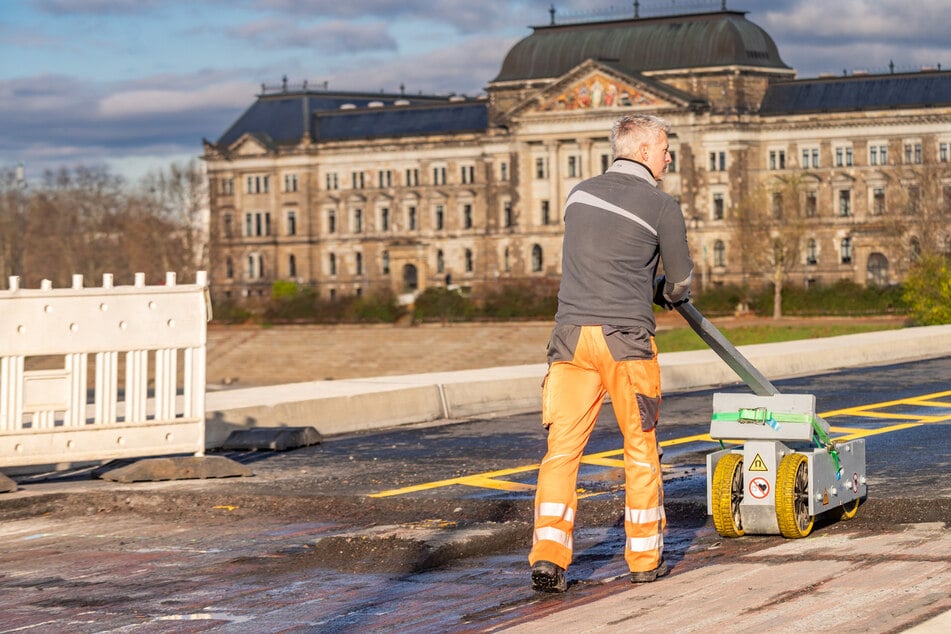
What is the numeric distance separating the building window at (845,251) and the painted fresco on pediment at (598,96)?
16.5m

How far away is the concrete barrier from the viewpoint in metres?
15.5

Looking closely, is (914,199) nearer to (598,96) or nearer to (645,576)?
(598,96)

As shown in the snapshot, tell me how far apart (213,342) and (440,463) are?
8103 cm

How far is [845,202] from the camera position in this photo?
378 feet

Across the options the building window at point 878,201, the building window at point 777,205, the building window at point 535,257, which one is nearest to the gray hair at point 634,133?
the building window at point 777,205

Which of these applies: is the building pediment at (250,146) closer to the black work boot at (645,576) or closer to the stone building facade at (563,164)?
the stone building facade at (563,164)

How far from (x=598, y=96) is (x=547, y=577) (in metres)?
113

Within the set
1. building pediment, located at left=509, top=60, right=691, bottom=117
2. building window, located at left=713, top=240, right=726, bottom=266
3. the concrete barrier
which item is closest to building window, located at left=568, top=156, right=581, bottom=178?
building pediment, located at left=509, top=60, right=691, bottom=117

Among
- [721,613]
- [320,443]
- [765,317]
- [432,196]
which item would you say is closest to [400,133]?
[432,196]

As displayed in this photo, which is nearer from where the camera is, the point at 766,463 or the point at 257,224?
the point at 766,463

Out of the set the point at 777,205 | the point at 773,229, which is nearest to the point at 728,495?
the point at 773,229

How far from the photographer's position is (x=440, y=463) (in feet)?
41.4

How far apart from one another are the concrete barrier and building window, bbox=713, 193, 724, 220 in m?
94.5

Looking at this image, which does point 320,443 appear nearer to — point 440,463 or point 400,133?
point 440,463
